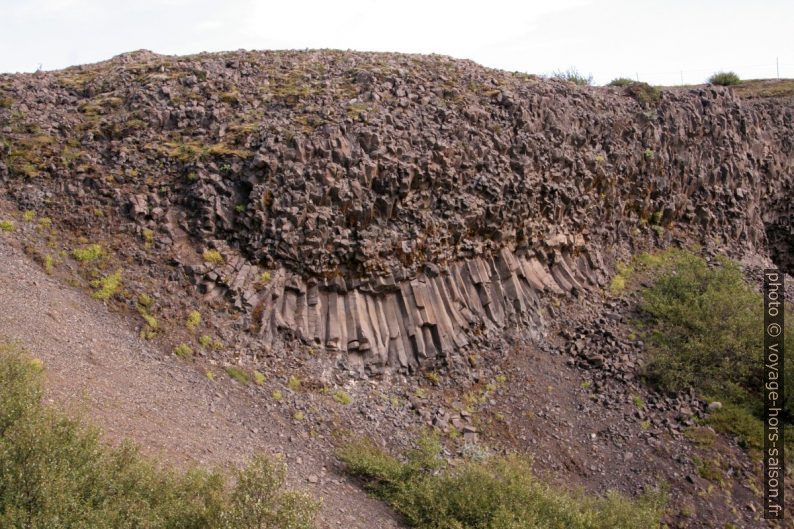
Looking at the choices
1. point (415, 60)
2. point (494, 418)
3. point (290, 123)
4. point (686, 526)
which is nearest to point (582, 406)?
point (494, 418)

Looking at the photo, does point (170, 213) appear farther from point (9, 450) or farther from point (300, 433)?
point (9, 450)

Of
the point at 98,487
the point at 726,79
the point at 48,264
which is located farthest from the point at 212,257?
the point at 726,79

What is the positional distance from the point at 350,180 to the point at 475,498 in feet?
37.0

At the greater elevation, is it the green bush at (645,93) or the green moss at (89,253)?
the green bush at (645,93)

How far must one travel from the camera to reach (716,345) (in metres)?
24.5

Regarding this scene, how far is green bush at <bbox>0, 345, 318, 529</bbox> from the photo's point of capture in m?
10.4

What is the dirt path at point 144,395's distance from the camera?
50.2 feet

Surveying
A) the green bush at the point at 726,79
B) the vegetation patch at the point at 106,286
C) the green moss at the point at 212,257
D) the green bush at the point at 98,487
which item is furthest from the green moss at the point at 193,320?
the green bush at the point at 726,79

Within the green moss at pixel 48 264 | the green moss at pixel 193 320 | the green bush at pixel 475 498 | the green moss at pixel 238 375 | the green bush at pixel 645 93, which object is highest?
the green bush at pixel 645 93

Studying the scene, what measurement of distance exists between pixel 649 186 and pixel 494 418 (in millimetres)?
15524

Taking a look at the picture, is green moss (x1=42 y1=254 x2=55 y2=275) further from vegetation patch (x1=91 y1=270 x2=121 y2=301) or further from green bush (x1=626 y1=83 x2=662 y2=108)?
green bush (x1=626 y1=83 x2=662 y2=108)

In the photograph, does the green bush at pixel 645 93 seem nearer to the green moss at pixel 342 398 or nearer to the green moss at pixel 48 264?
the green moss at pixel 342 398

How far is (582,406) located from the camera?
22.6 meters

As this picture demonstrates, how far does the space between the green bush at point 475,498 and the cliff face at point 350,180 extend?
477cm
